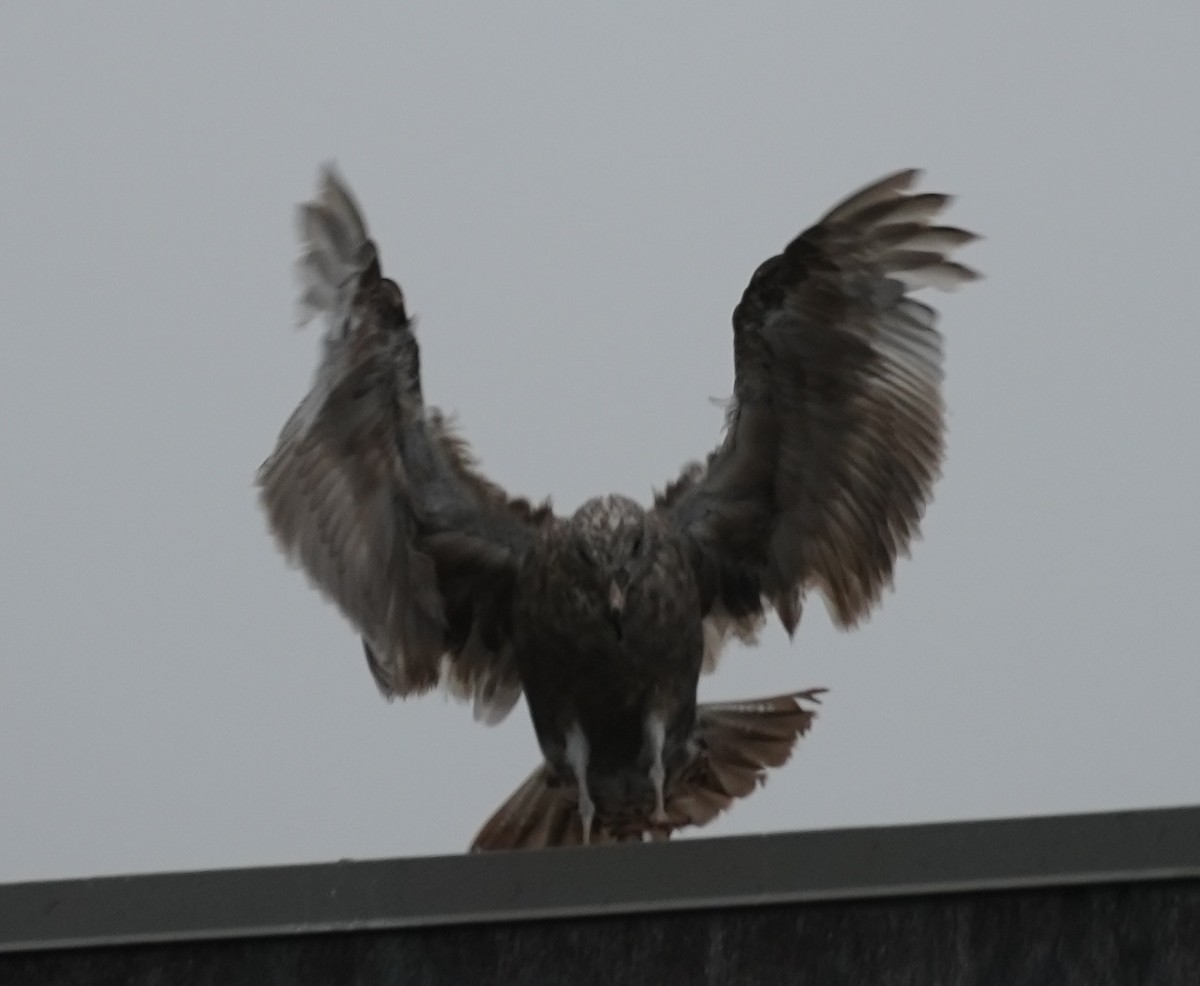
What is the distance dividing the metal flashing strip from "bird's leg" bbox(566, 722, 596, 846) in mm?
1986

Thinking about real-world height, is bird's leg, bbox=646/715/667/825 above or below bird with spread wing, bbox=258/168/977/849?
below

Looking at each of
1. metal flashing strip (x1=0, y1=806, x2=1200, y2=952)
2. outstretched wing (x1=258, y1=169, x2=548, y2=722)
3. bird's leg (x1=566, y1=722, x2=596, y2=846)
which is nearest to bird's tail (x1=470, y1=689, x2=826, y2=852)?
outstretched wing (x1=258, y1=169, x2=548, y2=722)

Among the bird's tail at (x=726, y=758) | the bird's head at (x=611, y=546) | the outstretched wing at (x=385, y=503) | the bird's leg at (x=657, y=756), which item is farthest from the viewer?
the bird's tail at (x=726, y=758)

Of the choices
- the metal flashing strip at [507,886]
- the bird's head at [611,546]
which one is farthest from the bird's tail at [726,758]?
the metal flashing strip at [507,886]

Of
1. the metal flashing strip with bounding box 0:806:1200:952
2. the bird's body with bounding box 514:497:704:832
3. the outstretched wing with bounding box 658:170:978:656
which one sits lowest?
the metal flashing strip with bounding box 0:806:1200:952

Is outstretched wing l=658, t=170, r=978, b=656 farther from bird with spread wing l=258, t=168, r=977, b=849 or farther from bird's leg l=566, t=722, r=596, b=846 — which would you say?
bird's leg l=566, t=722, r=596, b=846

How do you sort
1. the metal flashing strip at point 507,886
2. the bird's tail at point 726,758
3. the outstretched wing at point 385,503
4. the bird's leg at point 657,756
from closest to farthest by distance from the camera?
the metal flashing strip at point 507,886, the outstretched wing at point 385,503, the bird's leg at point 657,756, the bird's tail at point 726,758

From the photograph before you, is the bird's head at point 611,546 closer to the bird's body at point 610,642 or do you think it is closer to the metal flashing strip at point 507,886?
the bird's body at point 610,642

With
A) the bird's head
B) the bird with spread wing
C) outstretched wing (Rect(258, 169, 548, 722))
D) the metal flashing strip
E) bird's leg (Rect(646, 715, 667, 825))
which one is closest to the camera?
the metal flashing strip

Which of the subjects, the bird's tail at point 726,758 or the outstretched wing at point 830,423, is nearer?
the outstretched wing at point 830,423

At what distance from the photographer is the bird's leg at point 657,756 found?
15.2 feet

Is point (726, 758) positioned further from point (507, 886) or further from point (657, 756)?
point (507, 886)

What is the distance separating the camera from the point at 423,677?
4918mm

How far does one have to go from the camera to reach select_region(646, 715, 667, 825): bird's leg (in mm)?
4629
